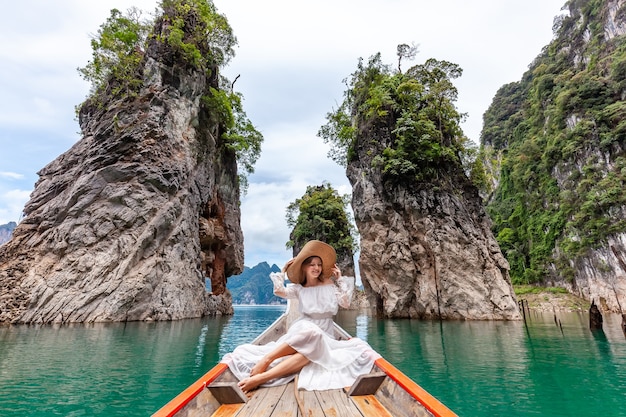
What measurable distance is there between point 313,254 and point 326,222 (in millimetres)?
34523

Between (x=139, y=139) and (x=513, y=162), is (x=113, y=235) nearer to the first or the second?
(x=139, y=139)

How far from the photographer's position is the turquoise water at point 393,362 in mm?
4730

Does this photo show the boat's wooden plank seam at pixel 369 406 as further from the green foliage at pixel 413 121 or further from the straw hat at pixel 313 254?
the green foliage at pixel 413 121

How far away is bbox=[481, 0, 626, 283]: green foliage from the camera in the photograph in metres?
29.0

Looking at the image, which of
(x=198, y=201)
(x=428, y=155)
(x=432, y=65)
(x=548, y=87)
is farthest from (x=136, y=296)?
(x=548, y=87)

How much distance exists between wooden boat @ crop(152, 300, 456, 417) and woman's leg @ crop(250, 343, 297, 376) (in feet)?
0.54

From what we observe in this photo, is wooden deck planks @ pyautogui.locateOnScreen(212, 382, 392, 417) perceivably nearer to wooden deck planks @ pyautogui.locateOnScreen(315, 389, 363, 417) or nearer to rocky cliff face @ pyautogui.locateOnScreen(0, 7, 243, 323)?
wooden deck planks @ pyautogui.locateOnScreen(315, 389, 363, 417)

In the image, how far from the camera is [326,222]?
1505 inches

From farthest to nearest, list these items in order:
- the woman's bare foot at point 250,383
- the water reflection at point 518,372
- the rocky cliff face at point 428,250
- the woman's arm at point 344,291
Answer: the rocky cliff face at point 428,250
the water reflection at point 518,372
the woman's arm at point 344,291
the woman's bare foot at point 250,383

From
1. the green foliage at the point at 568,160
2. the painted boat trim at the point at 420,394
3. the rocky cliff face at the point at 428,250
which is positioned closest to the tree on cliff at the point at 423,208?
the rocky cliff face at the point at 428,250

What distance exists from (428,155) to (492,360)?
54.0ft

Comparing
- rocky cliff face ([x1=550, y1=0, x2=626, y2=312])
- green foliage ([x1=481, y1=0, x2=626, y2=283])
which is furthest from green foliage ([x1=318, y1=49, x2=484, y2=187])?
rocky cliff face ([x1=550, y1=0, x2=626, y2=312])

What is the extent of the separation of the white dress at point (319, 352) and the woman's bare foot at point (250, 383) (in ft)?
0.47

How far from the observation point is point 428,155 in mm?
22312
